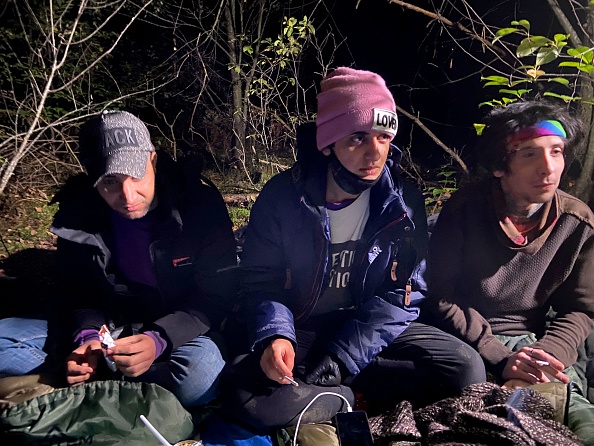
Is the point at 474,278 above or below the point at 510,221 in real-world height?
below

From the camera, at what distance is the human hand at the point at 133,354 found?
204 centimetres

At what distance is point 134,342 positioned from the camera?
6.91 ft

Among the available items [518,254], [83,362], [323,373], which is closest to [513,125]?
[518,254]

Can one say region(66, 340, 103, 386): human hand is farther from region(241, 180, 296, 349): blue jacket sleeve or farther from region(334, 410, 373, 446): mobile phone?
region(334, 410, 373, 446): mobile phone

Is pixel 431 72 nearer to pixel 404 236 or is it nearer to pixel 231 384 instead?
pixel 404 236

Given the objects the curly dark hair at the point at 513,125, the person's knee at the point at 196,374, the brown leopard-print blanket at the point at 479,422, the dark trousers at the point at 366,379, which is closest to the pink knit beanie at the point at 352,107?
the curly dark hair at the point at 513,125

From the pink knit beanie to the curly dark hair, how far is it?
53 centimetres

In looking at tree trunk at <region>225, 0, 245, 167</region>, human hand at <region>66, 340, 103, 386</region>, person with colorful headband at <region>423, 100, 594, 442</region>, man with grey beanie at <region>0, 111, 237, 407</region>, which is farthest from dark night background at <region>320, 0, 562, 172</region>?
human hand at <region>66, 340, 103, 386</region>

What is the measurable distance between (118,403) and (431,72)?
4426 millimetres

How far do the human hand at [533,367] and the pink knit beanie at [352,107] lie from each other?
1.10m

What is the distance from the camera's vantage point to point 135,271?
2.38 m

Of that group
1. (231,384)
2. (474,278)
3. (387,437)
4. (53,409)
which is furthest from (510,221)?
(53,409)

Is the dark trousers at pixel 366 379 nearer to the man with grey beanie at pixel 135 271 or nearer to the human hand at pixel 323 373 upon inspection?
the human hand at pixel 323 373

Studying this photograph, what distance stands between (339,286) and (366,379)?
0.42 metres
